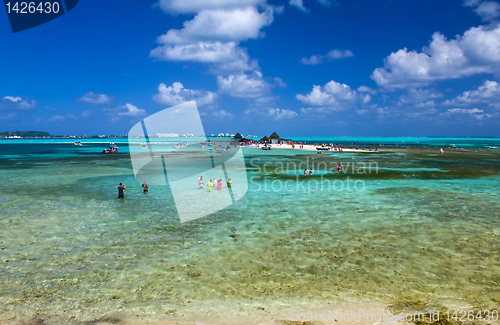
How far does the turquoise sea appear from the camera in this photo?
→ 9086 millimetres

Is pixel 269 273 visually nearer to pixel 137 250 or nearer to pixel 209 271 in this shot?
pixel 209 271

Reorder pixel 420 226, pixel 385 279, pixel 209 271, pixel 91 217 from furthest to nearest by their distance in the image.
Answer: pixel 91 217
pixel 420 226
pixel 209 271
pixel 385 279

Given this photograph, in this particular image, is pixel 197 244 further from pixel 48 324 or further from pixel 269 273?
pixel 48 324

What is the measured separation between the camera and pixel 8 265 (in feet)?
38.9

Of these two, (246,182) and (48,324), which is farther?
(246,182)

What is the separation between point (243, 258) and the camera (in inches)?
492

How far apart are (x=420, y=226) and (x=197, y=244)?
12.5 metres

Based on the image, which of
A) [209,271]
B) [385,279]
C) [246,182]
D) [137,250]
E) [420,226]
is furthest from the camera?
[246,182]

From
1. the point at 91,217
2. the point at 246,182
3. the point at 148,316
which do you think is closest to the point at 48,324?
the point at 148,316

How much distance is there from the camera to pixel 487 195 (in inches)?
981

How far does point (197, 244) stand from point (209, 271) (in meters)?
3.03

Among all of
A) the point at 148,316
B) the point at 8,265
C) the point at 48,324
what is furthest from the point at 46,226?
the point at 148,316

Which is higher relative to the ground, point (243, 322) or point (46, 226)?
point (46, 226)

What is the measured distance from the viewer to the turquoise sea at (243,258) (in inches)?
358
